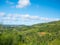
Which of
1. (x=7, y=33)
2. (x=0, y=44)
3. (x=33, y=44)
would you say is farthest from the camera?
(x=33, y=44)

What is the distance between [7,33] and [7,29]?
0.69 metres

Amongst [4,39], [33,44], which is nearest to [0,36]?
[4,39]

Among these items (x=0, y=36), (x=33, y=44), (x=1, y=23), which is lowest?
(x=33, y=44)

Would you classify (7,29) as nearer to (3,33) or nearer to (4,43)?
A: (3,33)

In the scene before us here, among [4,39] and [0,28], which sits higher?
[0,28]

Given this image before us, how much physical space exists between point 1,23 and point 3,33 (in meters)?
1.68

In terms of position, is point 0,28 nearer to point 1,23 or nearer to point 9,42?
point 1,23

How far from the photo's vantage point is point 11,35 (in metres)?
17.5

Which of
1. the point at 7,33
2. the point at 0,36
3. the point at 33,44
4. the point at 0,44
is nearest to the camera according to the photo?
the point at 0,44

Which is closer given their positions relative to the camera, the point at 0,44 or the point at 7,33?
the point at 0,44

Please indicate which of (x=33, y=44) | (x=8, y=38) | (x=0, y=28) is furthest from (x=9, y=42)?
(x=33, y=44)

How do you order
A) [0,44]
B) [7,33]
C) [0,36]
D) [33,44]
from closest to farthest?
[0,44] → [0,36] → [7,33] → [33,44]

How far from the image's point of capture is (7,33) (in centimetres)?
1739

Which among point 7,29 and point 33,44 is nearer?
point 7,29
